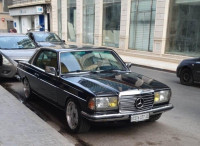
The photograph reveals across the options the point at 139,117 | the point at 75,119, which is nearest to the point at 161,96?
the point at 139,117

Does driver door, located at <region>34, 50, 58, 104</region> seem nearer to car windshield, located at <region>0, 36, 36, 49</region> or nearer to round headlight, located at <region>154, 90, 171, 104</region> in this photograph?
round headlight, located at <region>154, 90, 171, 104</region>

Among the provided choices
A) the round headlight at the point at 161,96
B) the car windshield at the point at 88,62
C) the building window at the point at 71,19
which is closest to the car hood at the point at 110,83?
the round headlight at the point at 161,96

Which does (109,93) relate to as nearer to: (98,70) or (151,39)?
(98,70)

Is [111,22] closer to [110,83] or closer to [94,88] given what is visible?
[110,83]

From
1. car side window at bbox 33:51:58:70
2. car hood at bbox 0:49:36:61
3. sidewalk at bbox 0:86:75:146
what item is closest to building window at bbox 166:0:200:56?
car hood at bbox 0:49:36:61

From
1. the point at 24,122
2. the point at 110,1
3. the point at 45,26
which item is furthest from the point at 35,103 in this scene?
the point at 45,26

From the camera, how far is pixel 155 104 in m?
4.68

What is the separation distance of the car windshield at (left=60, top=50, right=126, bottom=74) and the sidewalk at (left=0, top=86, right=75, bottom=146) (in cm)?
117

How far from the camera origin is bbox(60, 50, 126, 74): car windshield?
5.28 meters

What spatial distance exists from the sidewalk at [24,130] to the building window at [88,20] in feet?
63.0

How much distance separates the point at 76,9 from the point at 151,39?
10.8 metres

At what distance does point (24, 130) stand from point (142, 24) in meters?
15.8

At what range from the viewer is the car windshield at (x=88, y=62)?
5277 mm

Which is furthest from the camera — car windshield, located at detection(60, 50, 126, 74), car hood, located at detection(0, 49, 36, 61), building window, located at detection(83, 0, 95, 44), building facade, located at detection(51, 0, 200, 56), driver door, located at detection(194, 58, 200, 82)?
building window, located at detection(83, 0, 95, 44)
